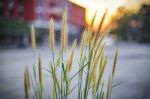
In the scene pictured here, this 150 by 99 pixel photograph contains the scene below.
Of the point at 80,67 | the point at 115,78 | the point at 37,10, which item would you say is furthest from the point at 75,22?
the point at 115,78

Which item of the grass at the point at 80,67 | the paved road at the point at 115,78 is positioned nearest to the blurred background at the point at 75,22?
the paved road at the point at 115,78

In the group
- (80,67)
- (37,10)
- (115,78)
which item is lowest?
(115,78)

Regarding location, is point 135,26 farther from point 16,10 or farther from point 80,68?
point 80,68

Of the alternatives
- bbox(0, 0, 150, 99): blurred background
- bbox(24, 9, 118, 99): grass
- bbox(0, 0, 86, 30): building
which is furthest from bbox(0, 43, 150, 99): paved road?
bbox(24, 9, 118, 99): grass

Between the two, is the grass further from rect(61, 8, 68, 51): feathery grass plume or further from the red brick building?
the red brick building

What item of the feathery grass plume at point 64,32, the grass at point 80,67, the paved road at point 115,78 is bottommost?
the paved road at point 115,78

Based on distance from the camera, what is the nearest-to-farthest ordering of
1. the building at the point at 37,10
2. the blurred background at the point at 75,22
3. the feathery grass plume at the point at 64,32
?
the feathery grass plume at the point at 64,32, the blurred background at the point at 75,22, the building at the point at 37,10

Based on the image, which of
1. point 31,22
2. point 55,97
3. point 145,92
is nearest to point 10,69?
point 31,22

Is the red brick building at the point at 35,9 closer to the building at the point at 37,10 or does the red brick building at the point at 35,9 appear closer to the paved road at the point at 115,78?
the building at the point at 37,10

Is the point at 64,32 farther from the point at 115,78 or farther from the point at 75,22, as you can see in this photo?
the point at 115,78

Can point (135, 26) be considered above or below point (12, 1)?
below

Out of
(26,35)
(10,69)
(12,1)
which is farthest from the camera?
(10,69)
